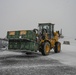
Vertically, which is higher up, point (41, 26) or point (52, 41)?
point (41, 26)

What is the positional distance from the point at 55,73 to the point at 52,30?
9.73 m

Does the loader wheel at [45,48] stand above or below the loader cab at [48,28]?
below

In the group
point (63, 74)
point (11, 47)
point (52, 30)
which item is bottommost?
point (63, 74)

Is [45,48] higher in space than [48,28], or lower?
lower

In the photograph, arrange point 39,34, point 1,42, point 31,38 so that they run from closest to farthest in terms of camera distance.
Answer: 1. point 31,38
2. point 39,34
3. point 1,42

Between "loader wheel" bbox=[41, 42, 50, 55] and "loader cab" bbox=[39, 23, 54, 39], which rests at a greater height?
"loader cab" bbox=[39, 23, 54, 39]

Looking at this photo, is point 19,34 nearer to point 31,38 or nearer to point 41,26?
point 31,38

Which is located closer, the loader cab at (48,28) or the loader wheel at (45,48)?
the loader wheel at (45,48)

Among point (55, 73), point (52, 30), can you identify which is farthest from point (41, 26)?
point (55, 73)

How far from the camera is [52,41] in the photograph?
18219 mm

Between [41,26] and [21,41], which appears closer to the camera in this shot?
[21,41]

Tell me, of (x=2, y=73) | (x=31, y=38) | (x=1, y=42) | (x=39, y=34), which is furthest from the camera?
(x=1, y=42)

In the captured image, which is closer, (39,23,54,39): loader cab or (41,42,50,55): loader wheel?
(41,42,50,55): loader wheel

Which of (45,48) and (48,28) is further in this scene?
(48,28)
